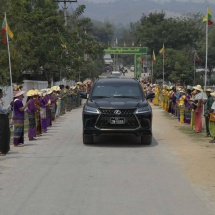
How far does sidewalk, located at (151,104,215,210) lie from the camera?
365 inches

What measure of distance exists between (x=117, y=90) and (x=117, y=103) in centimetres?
134

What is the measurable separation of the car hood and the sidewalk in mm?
1494

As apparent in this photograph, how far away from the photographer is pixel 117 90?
1557 centimetres

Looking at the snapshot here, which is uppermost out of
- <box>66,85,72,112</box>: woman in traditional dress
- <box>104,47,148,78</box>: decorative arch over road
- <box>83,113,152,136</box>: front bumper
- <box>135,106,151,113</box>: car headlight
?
<box>104,47,148,78</box>: decorative arch over road

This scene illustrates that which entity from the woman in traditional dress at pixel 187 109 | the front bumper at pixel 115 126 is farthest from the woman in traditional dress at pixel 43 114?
the woman in traditional dress at pixel 187 109

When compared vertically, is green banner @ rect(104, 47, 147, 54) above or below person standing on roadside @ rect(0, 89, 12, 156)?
above

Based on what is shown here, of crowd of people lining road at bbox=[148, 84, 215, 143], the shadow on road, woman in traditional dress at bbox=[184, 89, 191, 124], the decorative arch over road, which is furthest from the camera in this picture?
the decorative arch over road

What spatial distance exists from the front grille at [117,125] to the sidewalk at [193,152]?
1256 mm

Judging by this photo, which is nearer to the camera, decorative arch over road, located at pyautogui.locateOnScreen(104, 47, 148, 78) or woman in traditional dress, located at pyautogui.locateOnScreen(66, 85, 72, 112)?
woman in traditional dress, located at pyautogui.locateOnScreen(66, 85, 72, 112)

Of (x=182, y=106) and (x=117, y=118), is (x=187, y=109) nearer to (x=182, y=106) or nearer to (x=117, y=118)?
(x=182, y=106)

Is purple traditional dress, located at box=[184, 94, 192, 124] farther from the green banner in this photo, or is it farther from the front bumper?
the green banner

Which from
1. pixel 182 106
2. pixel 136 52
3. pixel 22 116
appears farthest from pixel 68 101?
pixel 136 52

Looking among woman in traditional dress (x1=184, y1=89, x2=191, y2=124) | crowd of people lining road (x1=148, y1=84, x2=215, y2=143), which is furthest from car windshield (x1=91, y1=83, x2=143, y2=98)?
woman in traditional dress (x1=184, y1=89, x2=191, y2=124)

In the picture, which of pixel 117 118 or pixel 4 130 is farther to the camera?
pixel 117 118
